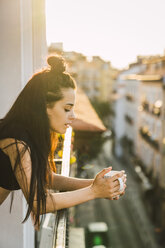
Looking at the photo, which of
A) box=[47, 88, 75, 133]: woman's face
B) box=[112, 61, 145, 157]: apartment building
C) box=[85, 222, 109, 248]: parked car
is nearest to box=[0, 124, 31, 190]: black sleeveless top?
box=[47, 88, 75, 133]: woman's face

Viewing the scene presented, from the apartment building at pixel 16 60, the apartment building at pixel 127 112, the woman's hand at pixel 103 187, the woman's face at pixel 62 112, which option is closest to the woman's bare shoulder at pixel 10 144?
the woman's face at pixel 62 112

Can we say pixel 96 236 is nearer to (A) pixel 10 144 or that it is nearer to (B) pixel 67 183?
(B) pixel 67 183

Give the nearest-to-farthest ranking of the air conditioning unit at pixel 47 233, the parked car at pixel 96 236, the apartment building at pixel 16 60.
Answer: the apartment building at pixel 16 60 → the air conditioning unit at pixel 47 233 → the parked car at pixel 96 236

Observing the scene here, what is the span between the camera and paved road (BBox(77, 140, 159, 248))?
13545 mm

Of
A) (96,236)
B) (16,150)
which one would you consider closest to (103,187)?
(16,150)

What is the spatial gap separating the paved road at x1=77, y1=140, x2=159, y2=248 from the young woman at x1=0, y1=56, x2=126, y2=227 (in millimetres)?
10699

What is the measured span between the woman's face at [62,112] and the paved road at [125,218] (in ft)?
35.2

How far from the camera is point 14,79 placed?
1.58 m

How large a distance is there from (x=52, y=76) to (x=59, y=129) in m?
0.17

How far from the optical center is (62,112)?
47.2 inches

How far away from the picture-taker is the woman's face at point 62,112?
46.9 inches

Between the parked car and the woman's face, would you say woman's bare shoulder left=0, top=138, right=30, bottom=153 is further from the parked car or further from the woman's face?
the parked car

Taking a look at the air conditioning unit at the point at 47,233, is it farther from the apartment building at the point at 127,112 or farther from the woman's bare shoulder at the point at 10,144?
the apartment building at the point at 127,112

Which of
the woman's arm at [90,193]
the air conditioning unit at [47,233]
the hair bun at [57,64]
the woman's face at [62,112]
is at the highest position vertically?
the hair bun at [57,64]
